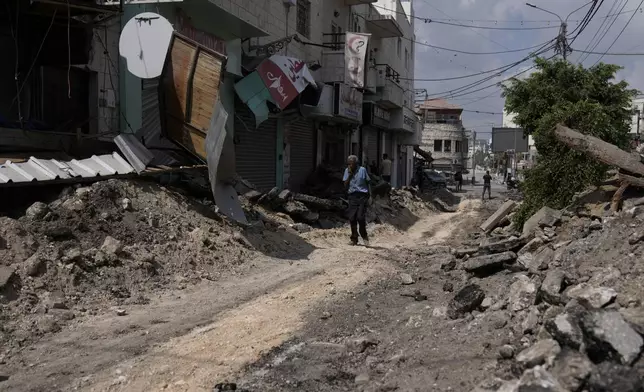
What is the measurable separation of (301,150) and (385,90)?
849 centimetres

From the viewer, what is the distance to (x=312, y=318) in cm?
580

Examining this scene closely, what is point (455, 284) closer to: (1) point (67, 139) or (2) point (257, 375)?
(2) point (257, 375)

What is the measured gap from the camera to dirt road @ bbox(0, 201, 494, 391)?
426 cm

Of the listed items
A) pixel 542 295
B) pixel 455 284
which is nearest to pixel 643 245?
pixel 542 295

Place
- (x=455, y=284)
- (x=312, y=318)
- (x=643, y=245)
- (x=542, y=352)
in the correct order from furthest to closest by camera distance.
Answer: (x=455, y=284)
(x=312, y=318)
(x=643, y=245)
(x=542, y=352)

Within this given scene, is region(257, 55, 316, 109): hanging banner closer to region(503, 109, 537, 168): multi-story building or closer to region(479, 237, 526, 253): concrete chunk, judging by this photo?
region(503, 109, 537, 168): multi-story building

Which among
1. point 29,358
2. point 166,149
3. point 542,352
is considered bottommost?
point 29,358

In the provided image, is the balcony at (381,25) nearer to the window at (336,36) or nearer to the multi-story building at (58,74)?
the window at (336,36)

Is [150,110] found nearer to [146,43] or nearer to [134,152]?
[146,43]

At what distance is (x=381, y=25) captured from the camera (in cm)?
2758

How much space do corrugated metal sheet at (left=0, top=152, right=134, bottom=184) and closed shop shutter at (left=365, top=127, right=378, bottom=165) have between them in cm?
1929

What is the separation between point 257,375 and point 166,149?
7.09 metres

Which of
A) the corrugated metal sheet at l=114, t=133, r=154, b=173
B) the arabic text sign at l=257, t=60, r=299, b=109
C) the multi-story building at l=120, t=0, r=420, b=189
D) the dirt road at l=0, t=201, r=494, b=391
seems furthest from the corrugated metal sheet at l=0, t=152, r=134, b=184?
the arabic text sign at l=257, t=60, r=299, b=109

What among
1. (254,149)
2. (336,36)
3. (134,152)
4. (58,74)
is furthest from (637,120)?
(58,74)
